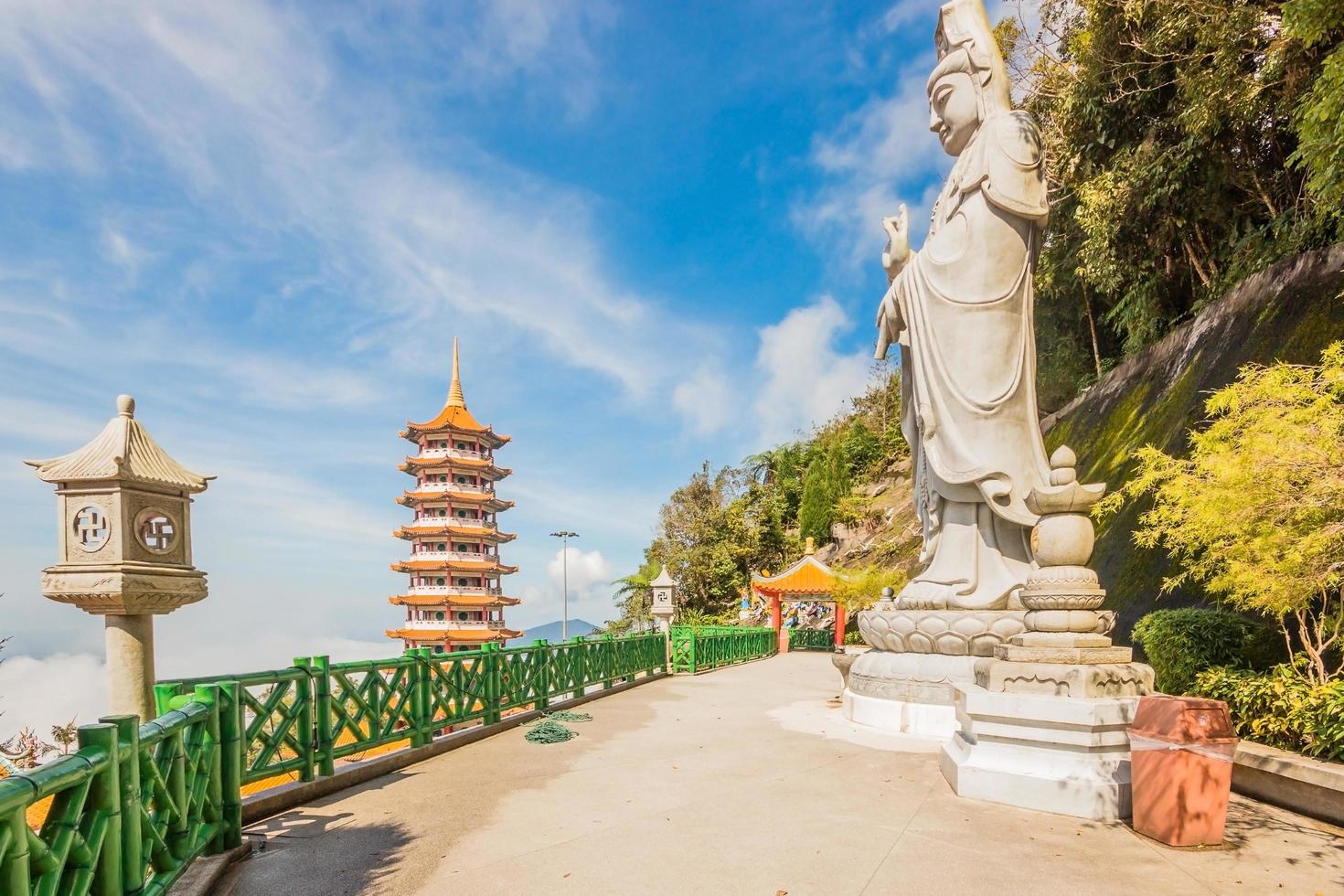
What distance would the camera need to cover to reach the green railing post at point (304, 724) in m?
5.37

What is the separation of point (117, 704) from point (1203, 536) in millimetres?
8721

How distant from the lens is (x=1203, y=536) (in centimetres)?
580

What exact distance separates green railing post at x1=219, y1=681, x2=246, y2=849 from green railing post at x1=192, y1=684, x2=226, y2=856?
16mm

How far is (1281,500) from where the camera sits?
16.9 feet

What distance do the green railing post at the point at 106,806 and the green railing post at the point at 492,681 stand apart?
518cm

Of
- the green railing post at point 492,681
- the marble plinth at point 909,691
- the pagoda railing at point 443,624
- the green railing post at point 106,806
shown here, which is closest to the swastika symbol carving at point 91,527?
the green railing post at point 492,681

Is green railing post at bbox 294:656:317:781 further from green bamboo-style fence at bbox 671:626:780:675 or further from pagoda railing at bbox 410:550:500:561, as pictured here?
A: pagoda railing at bbox 410:550:500:561

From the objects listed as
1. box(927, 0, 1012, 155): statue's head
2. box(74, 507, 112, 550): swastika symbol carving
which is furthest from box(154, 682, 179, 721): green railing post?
box(927, 0, 1012, 155): statue's head

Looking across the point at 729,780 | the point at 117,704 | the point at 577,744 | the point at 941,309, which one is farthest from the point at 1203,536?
the point at 117,704

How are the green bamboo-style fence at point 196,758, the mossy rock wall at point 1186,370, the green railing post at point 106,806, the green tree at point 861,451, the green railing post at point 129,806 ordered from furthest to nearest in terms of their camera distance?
1. the green tree at point 861,451
2. the mossy rock wall at point 1186,370
3. the green railing post at point 129,806
4. the green railing post at point 106,806
5. the green bamboo-style fence at point 196,758

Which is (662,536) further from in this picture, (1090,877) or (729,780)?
(1090,877)

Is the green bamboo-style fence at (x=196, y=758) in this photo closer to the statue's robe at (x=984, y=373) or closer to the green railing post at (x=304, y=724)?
the green railing post at (x=304, y=724)

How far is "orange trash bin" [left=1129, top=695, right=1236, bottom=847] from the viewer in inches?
154

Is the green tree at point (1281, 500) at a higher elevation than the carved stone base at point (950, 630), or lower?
higher
